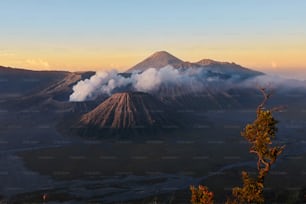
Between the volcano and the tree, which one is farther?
the volcano

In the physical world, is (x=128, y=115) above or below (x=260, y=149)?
below

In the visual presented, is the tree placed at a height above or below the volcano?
above

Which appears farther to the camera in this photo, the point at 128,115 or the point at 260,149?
the point at 128,115

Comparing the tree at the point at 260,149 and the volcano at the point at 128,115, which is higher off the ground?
the tree at the point at 260,149

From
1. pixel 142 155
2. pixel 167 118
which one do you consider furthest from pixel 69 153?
pixel 167 118

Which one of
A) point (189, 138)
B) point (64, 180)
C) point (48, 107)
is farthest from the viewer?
point (48, 107)

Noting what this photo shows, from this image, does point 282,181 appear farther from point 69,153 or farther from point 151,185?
point 69,153

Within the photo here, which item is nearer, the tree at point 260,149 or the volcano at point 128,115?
the tree at point 260,149

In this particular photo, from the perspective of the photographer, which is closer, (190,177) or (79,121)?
(190,177)
